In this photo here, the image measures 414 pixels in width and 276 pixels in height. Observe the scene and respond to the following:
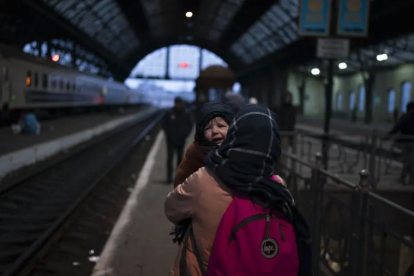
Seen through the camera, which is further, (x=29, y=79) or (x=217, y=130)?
(x=29, y=79)

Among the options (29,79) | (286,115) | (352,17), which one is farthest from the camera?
(29,79)

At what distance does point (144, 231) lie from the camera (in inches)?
336

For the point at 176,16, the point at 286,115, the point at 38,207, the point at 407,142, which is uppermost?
the point at 176,16

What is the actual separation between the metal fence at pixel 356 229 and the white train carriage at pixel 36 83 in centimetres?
1664

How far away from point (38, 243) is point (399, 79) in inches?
1536

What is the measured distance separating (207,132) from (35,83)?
2404 cm

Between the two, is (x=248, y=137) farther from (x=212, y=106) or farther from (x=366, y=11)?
(x=366, y=11)

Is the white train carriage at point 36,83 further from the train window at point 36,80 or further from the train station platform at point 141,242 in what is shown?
the train station platform at point 141,242

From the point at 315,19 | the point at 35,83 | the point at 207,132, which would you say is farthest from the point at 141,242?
the point at 35,83

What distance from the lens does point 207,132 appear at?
3.72 m

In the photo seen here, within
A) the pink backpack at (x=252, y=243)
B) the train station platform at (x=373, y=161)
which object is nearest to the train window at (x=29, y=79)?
the train station platform at (x=373, y=161)

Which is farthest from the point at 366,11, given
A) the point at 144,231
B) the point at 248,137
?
the point at 248,137

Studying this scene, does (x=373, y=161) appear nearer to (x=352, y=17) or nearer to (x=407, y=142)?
(x=407, y=142)

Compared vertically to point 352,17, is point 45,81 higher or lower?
lower
